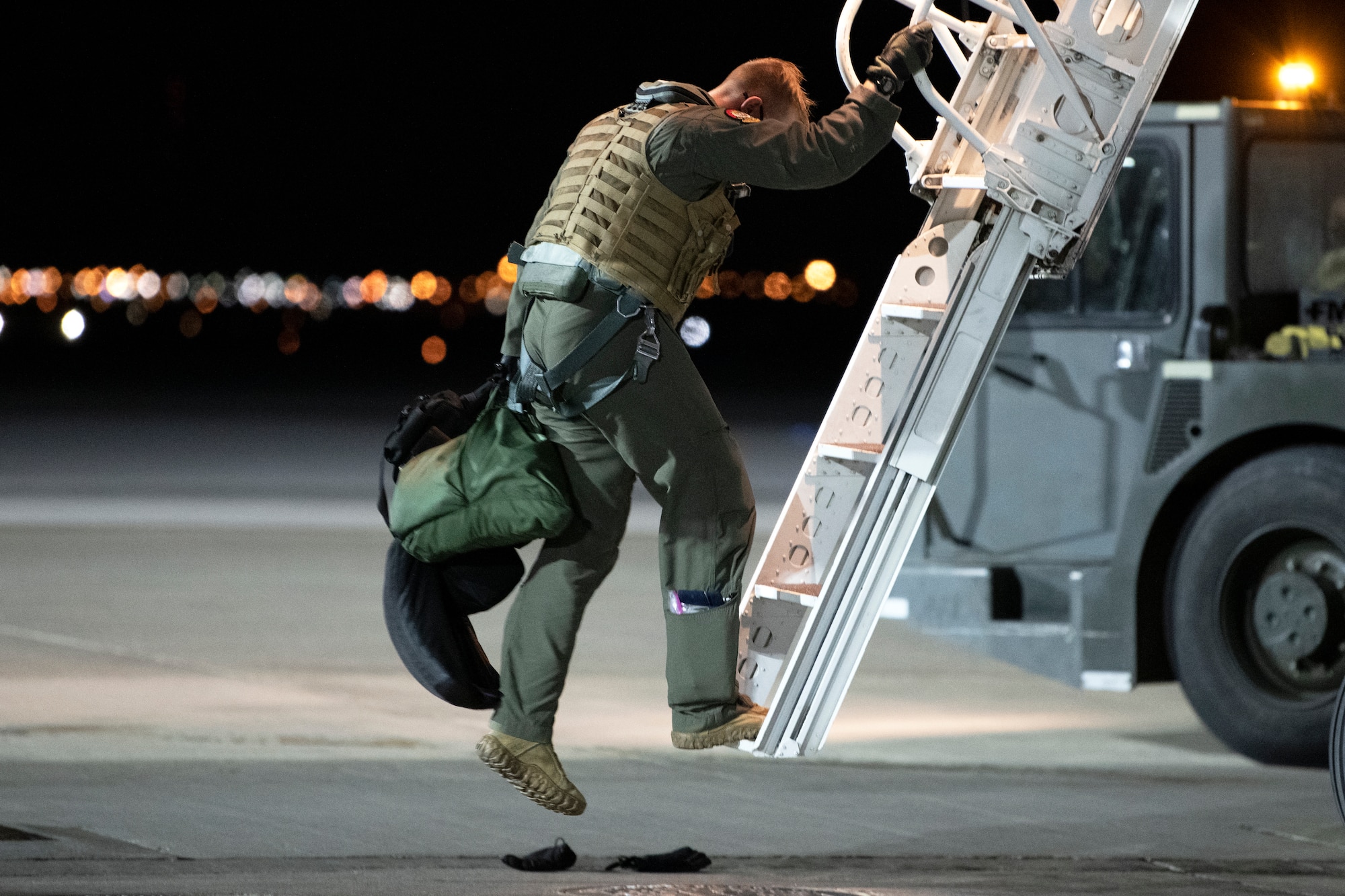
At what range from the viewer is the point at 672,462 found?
5434 millimetres

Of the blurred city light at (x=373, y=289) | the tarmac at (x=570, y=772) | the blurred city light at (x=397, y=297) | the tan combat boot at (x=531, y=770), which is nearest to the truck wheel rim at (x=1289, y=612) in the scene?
the tarmac at (x=570, y=772)

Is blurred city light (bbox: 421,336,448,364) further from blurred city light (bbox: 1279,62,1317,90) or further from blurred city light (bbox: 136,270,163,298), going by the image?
blurred city light (bbox: 136,270,163,298)

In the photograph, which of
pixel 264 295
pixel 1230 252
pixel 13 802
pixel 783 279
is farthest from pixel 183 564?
pixel 783 279

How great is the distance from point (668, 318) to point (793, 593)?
82cm

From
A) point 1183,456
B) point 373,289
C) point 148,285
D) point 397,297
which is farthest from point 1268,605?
point 148,285

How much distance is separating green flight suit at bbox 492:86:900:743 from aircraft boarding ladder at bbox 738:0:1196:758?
0.23 metres

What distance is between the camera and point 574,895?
555cm

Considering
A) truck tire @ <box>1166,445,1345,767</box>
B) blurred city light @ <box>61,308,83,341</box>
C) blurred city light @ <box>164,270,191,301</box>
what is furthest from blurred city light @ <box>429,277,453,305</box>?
truck tire @ <box>1166,445,1345,767</box>

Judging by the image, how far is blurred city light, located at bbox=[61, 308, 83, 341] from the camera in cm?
5778

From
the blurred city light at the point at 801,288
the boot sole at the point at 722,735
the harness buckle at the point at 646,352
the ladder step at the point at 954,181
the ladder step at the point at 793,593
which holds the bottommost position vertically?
the boot sole at the point at 722,735

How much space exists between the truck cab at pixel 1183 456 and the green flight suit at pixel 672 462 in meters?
2.90

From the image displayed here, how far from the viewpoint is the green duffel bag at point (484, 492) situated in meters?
5.46

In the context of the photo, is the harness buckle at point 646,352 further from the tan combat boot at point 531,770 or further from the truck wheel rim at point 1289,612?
the truck wheel rim at point 1289,612

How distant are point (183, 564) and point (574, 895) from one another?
838 centimetres
